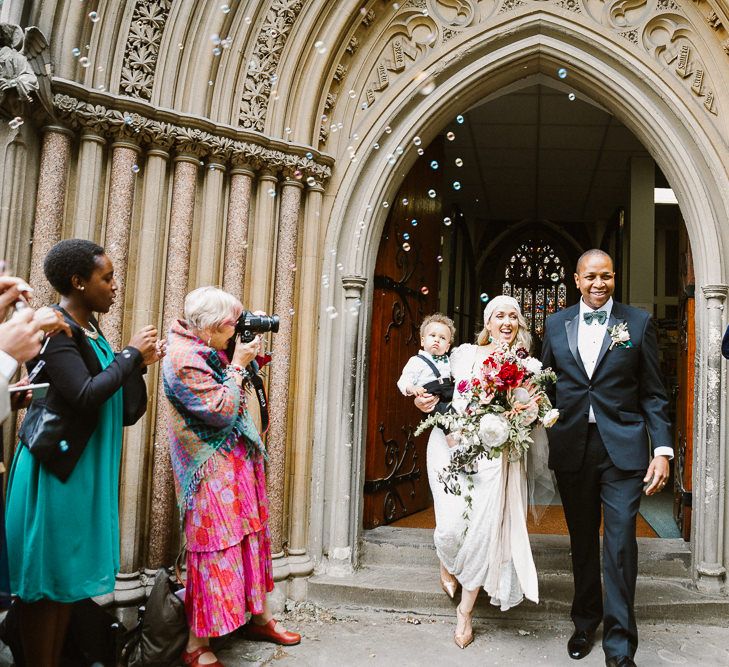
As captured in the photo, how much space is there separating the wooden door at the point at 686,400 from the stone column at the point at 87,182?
11.9ft

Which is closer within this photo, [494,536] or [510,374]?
[510,374]

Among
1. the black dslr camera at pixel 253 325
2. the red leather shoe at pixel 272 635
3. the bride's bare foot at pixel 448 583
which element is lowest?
the red leather shoe at pixel 272 635

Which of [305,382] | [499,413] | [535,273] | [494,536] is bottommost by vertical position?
[494,536]

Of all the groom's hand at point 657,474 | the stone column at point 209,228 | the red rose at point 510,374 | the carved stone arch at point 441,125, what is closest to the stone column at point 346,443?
the carved stone arch at point 441,125

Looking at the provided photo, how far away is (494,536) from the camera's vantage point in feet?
10.8

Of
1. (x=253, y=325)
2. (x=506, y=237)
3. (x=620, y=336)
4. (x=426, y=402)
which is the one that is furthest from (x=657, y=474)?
(x=506, y=237)

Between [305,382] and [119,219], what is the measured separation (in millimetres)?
1440

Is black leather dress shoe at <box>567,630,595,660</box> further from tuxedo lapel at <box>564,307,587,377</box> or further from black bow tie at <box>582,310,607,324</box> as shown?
black bow tie at <box>582,310,607,324</box>

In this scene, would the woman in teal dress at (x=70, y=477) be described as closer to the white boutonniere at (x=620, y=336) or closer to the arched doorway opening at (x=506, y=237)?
the white boutonniere at (x=620, y=336)

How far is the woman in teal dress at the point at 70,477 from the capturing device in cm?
237

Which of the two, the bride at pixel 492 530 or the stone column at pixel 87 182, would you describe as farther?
the stone column at pixel 87 182

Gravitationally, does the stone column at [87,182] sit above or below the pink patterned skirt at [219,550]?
above

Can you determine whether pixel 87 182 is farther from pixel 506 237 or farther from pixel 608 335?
pixel 506 237

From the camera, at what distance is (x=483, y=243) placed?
13.0m
